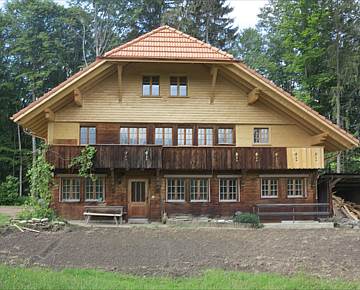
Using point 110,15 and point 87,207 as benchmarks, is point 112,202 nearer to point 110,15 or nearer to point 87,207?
point 87,207

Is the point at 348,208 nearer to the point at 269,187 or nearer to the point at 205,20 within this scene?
the point at 269,187

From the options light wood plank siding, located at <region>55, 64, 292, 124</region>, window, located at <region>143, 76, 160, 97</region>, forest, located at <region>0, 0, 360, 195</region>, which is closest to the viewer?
light wood plank siding, located at <region>55, 64, 292, 124</region>

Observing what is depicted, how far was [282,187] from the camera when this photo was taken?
2291cm

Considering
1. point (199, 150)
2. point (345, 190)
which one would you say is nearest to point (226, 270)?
point (199, 150)

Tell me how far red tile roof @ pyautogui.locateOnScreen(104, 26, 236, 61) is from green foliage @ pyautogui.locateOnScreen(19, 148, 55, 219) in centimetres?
532

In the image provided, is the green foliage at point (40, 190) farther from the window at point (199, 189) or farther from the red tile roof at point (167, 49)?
the window at point (199, 189)

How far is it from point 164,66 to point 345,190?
1329 centimetres

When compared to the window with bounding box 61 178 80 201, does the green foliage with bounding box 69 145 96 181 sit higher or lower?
higher

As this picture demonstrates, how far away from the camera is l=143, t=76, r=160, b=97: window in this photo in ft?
75.3

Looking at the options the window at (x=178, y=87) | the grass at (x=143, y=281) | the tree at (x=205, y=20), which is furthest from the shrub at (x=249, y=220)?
the tree at (x=205, y=20)

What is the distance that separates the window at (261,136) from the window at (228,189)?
217cm

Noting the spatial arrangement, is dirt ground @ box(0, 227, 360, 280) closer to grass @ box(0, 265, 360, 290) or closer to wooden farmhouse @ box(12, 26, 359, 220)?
grass @ box(0, 265, 360, 290)

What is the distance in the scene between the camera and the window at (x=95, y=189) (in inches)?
872

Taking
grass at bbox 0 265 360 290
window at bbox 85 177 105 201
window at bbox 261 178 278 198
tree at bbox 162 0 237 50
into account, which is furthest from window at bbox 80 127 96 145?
tree at bbox 162 0 237 50
